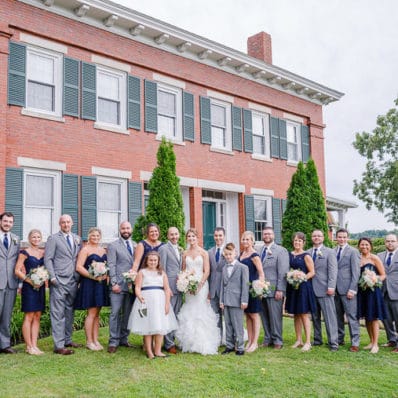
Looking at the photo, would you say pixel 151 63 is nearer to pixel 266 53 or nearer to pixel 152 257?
pixel 266 53

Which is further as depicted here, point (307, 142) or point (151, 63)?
point (307, 142)

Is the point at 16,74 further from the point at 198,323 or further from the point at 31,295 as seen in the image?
the point at 198,323

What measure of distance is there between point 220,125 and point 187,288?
414 inches

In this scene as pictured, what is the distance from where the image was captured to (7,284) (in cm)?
786

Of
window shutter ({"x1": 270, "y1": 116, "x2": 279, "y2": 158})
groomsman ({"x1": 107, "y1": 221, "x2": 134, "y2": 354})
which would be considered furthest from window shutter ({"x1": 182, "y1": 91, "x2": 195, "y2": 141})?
groomsman ({"x1": 107, "y1": 221, "x2": 134, "y2": 354})

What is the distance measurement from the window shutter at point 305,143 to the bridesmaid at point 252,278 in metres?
12.7

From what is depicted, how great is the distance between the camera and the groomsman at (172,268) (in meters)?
8.09

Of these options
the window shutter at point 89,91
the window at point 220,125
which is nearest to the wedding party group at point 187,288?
the window shutter at point 89,91

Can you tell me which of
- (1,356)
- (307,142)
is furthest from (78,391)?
(307,142)

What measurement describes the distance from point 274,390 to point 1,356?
4.10 m

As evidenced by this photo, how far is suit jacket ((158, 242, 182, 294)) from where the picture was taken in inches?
319

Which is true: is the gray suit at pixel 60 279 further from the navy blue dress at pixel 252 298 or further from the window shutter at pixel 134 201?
the window shutter at pixel 134 201

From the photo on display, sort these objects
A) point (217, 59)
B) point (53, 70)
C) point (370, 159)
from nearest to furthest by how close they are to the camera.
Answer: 1. point (53, 70)
2. point (217, 59)
3. point (370, 159)

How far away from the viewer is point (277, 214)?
1891 centimetres
